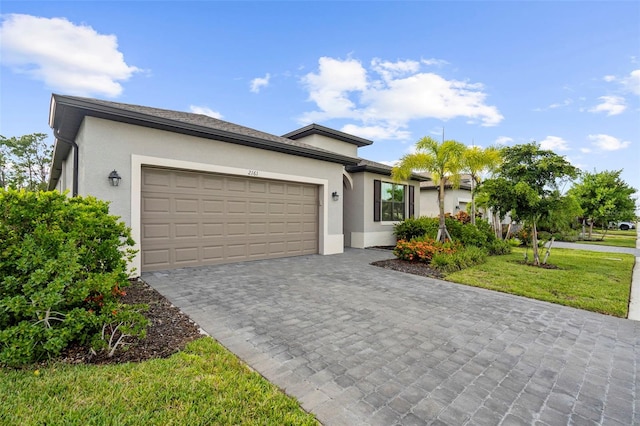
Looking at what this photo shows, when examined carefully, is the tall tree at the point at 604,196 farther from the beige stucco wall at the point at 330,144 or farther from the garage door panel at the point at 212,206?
the garage door panel at the point at 212,206

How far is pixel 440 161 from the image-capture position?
9.40 metres

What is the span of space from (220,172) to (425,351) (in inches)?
258

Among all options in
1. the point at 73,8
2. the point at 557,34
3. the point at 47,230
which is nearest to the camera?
the point at 47,230

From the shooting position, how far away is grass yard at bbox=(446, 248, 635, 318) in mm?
5066

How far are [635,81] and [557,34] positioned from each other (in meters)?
2.97

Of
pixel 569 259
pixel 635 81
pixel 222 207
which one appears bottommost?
pixel 569 259

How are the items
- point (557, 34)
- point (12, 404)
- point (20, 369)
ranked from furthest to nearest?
point (557, 34) → point (20, 369) → point (12, 404)

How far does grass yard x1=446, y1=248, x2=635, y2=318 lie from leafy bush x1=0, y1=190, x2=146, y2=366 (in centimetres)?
651

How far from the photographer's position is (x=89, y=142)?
5887 millimetres

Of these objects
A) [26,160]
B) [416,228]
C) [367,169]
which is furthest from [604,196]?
[26,160]

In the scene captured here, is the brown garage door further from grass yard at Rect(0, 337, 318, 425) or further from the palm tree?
the palm tree

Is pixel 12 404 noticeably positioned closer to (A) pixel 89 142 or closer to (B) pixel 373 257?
(A) pixel 89 142

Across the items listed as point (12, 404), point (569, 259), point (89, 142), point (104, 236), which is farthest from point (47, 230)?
point (569, 259)

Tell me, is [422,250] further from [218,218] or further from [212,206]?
[212,206]
